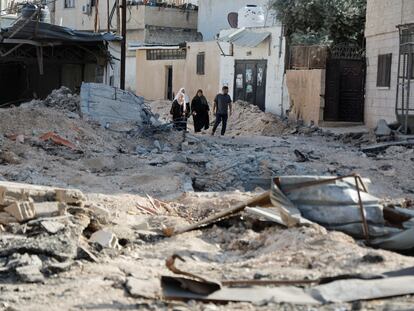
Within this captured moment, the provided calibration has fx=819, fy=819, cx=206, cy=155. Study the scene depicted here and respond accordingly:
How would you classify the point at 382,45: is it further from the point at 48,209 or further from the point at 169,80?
the point at 48,209

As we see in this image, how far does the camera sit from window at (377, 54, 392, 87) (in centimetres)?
2278

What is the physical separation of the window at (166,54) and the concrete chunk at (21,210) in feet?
89.8

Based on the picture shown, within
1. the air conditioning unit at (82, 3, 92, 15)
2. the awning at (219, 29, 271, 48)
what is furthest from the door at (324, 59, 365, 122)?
the air conditioning unit at (82, 3, 92, 15)

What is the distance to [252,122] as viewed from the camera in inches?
1064

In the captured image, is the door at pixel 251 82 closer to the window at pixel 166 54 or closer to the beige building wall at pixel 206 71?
the beige building wall at pixel 206 71

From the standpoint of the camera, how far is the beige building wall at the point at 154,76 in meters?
36.2

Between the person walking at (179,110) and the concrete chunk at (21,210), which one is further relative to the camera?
the person walking at (179,110)

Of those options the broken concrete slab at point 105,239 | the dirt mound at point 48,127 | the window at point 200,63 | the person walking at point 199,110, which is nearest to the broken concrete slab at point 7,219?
the broken concrete slab at point 105,239

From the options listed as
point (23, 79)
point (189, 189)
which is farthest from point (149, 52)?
point (189, 189)

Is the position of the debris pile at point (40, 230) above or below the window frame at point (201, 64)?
below

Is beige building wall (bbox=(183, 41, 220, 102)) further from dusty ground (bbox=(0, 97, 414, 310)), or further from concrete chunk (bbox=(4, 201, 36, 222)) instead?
concrete chunk (bbox=(4, 201, 36, 222))

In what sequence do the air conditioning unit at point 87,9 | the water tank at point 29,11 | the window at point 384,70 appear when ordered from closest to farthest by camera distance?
the water tank at point 29,11 → the window at point 384,70 → the air conditioning unit at point 87,9


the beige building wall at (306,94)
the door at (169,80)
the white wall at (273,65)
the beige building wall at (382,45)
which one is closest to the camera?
the beige building wall at (382,45)

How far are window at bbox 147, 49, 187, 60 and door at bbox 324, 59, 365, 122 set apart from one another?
1143 cm
